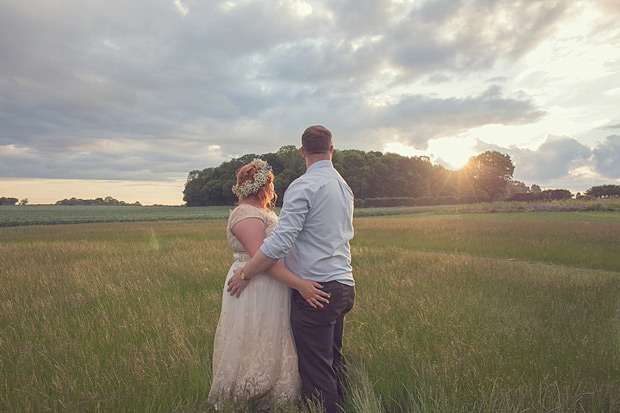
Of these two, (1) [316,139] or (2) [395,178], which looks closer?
(1) [316,139]

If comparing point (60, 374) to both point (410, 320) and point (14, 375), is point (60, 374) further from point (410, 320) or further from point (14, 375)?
point (410, 320)

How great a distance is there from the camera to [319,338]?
3.06 meters

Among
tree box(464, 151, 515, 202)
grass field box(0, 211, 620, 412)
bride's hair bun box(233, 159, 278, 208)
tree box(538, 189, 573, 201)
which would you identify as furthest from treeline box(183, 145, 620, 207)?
bride's hair bun box(233, 159, 278, 208)

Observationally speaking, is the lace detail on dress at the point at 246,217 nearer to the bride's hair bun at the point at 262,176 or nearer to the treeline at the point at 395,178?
the bride's hair bun at the point at 262,176

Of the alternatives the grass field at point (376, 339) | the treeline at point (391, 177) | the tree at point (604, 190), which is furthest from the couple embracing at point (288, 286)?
the treeline at point (391, 177)

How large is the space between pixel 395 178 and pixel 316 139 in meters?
90.4

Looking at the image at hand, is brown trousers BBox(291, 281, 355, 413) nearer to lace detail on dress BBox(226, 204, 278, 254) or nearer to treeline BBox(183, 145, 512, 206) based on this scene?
lace detail on dress BBox(226, 204, 278, 254)

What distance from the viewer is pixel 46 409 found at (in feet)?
10.8

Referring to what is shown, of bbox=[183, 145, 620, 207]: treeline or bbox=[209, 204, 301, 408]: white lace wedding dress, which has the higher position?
bbox=[183, 145, 620, 207]: treeline

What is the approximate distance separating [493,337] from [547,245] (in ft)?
40.7

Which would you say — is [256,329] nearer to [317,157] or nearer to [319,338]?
[319,338]

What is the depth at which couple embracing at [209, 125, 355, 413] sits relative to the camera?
2.90 metres

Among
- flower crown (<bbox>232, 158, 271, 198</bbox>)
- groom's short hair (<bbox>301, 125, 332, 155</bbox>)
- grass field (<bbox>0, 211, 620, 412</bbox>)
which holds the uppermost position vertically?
groom's short hair (<bbox>301, 125, 332, 155</bbox>)

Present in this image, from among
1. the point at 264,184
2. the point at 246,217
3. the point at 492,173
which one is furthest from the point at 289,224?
the point at 492,173
